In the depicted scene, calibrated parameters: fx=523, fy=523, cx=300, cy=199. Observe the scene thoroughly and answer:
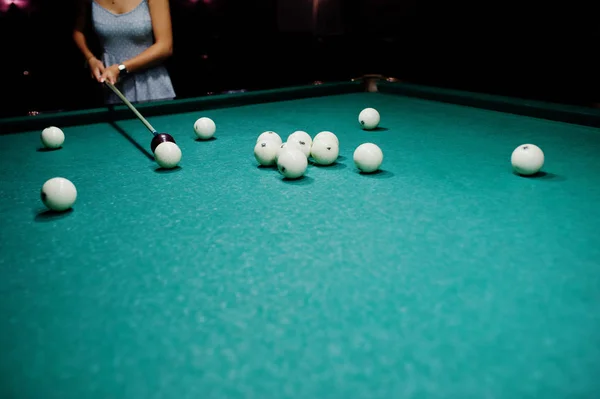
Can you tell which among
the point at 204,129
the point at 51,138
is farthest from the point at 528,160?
the point at 51,138

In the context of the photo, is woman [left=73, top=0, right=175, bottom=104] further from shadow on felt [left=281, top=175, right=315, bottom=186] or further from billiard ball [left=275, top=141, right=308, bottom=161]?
shadow on felt [left=281, top=175, right=315, bottom=186]

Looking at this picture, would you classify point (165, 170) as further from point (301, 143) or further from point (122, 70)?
point (122, 70)

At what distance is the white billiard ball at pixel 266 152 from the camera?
2.29 meters

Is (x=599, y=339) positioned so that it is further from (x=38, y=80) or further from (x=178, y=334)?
(x=38, y=80)

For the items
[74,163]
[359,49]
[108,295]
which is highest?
[108,295]

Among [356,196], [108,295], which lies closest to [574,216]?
[356,196]

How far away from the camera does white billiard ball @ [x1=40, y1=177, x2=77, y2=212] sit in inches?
69.8

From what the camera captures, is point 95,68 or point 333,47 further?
point 333,47

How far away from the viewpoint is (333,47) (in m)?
9.09

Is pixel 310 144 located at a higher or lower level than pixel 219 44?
higher

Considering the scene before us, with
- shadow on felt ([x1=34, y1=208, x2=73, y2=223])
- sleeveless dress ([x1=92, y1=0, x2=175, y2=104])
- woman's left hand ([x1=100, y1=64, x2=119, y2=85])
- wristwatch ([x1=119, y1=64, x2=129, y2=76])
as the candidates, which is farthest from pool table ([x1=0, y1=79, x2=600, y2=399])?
sleeveless dress ([x1=92, y1=0, x2=175, y2=104])

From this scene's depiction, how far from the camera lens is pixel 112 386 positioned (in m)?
0.90

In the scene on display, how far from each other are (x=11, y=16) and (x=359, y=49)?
5.41 metres

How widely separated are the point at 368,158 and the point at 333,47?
24.3 feet
